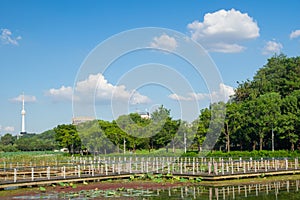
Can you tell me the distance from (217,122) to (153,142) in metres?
11.0

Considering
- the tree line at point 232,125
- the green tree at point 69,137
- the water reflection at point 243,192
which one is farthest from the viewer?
the green tree at point 69,137

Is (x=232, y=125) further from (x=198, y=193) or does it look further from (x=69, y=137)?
(x=198, y=193)

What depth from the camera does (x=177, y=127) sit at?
62.0 meters

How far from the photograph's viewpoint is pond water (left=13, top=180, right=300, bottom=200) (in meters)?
19.7

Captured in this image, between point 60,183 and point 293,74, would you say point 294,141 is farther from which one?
point 60,183

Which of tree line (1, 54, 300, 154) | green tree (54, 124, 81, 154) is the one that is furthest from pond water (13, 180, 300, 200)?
green tree (54, 124, 81, 154)

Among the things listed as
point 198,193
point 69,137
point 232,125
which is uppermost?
point 232,125

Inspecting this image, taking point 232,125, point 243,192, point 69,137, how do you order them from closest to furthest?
point 243,192 → point 232,125 → point 69,137

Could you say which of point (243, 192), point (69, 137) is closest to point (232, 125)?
point (69, 137)

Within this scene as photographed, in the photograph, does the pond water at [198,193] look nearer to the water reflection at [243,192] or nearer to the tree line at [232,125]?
the water reflection at [243,192]

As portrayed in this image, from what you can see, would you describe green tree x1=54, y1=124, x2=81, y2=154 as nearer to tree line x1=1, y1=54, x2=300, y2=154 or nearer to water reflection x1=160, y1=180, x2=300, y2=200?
tree line x1=1, y1=54, x2=300, y2=154

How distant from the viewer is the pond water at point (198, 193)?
19.7 metres

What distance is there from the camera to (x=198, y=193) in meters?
21.2

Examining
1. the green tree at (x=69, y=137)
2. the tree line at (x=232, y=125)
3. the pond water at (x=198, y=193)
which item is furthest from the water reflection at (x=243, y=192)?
the green tree at (x=69, y=137)
